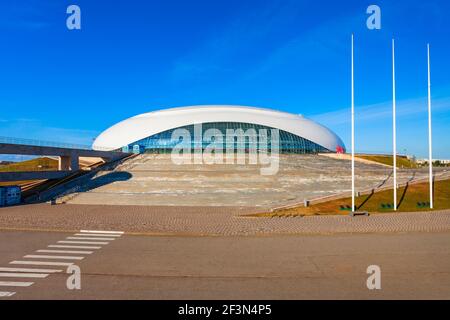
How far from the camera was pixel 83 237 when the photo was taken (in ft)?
41.2

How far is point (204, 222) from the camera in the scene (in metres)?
15.5

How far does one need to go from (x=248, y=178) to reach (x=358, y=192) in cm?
932

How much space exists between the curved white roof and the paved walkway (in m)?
32.5

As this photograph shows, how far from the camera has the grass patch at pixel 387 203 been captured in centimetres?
1825

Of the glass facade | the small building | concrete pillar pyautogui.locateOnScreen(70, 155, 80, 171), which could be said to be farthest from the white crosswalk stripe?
the glass facade

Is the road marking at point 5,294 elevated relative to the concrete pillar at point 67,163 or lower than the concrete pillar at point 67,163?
lower

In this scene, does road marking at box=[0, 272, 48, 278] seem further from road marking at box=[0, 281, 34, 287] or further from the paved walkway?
the paved walkway

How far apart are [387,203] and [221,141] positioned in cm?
3011

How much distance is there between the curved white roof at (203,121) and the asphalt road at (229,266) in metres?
38.8

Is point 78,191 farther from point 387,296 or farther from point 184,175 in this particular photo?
point 387,296

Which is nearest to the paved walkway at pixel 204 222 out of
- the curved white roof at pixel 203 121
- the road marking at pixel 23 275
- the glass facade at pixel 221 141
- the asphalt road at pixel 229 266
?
the asphalt road at pixel 229 266

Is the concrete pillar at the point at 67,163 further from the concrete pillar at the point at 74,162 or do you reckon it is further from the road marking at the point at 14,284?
the road marking at the point at 14,284

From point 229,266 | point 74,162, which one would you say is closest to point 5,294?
point 229,266

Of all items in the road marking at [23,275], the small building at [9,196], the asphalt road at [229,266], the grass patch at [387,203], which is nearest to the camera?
Result: the asphalt road at [229,266]
